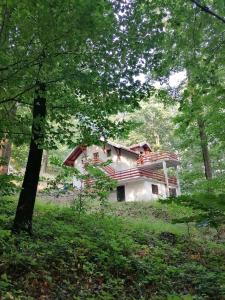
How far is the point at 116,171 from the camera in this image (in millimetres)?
35438

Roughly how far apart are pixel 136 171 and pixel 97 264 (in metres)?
24.5

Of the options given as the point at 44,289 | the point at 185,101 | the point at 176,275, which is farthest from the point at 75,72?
the point at 176,275

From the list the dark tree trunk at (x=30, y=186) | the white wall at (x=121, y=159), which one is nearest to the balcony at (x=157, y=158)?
the white wall at (x=121, y=159)

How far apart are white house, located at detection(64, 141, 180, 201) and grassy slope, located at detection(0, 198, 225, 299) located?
67.9ft

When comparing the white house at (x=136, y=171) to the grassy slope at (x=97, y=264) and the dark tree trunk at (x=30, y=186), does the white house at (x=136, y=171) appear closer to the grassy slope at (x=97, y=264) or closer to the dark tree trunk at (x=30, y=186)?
the grassy slope at (x=97, y=264)

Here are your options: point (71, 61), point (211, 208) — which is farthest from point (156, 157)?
point (211, 208)

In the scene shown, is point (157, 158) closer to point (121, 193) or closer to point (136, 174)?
point (136, 174)

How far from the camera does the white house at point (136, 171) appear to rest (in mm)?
33281

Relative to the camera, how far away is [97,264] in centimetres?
837

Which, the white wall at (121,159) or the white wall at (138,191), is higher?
the white wall at (121,159)

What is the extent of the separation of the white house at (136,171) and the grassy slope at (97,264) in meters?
20.7

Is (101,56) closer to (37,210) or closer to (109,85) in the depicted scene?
(109,85)

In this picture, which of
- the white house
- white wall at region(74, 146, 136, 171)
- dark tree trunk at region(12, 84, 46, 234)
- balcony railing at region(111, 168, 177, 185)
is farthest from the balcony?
dark tree trunk at region(12, 84, 46, 234)

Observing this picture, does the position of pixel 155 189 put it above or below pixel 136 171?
below
